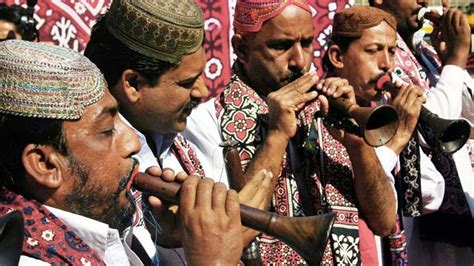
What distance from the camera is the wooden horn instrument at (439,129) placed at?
4520mm

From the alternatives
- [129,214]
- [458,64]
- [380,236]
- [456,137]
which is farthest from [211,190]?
[458,64]

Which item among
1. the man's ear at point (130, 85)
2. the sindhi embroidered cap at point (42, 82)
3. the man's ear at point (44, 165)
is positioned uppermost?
the sindhi embroidered cap at point (42, 82)

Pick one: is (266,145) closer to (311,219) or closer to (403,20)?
(311,219)

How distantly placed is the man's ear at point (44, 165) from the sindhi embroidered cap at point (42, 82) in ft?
0.31

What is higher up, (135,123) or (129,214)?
(129,214)

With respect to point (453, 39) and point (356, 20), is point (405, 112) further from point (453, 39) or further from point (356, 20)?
point (453, 39)

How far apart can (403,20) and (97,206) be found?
3.30m

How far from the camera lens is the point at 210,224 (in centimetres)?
268

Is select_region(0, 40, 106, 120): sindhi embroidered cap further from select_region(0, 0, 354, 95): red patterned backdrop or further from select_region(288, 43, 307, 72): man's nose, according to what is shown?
select_region(0, 0, 354, 95): red patterned backdrop

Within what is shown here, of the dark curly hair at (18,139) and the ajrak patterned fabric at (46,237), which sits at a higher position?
the dark curly hair at (18,139)

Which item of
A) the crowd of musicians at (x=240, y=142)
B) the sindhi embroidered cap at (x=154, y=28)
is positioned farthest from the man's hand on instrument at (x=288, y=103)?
the sindhi embroidered cap at (x=154, y=28)

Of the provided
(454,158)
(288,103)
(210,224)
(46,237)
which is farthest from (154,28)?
(454,158)

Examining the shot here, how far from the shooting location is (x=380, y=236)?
4.27 m

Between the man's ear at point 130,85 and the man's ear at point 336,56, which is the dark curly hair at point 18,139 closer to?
the man's ear at point 130,85
